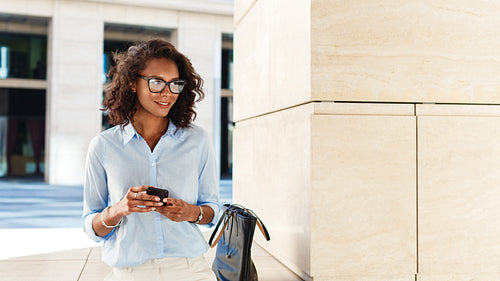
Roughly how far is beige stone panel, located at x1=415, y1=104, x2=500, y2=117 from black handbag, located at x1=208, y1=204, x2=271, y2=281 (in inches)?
58.0

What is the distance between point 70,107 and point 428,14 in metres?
18.3

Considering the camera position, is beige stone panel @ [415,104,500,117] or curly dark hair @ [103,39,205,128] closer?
curly dark hair @ [103,39,205,128]

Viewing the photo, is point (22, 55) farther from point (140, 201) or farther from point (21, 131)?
point (140, 201)

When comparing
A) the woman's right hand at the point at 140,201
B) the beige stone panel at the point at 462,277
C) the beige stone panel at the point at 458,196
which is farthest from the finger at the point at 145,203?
the beige stone panel at the point at 462,277

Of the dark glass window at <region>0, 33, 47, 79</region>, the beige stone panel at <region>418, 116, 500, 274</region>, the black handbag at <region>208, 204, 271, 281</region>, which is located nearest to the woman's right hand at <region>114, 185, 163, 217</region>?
the black handbag at <region>208, 204, 271, 281</region>

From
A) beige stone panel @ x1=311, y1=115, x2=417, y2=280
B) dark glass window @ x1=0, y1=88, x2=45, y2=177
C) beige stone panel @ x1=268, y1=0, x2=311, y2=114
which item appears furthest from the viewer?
dark glass window @ x1=0, y1=88, x2=45, y2=177

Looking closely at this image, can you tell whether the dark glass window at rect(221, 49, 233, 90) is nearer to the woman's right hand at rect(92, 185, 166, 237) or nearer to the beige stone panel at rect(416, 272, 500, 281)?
the beige stone panel at rect(416, 272, 500, 281)

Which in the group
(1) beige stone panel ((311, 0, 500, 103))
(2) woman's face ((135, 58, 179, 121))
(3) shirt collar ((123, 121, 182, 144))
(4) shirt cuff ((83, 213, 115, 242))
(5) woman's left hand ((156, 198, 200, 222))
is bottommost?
(4) shirt cuff ((83, 213, 115, 242))

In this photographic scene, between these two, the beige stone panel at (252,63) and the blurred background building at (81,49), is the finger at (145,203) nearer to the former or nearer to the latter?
the beige stone panel at (252,63)

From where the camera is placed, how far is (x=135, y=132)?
2.25 meters

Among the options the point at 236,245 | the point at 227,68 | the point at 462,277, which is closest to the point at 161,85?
the point at 236,245

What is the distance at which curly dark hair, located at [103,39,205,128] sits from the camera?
2254 millimetres

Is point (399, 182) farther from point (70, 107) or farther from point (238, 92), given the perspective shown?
point (70, 107)

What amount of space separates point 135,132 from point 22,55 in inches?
984
